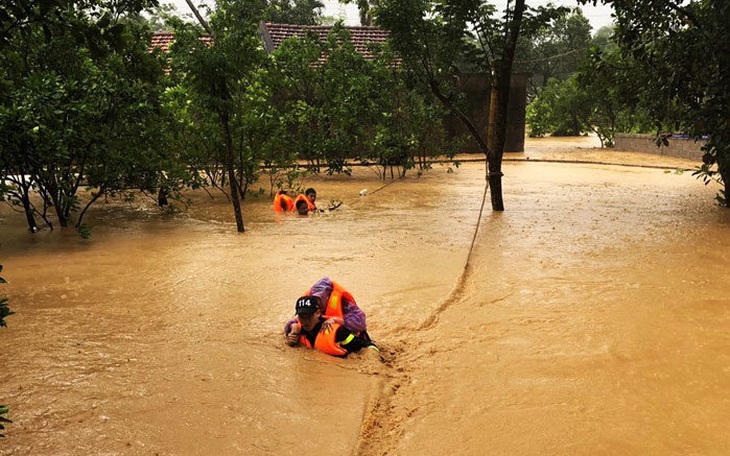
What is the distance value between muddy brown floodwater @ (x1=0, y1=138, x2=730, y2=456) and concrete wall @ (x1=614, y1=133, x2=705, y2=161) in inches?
479

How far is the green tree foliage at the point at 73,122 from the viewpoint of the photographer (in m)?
8.63

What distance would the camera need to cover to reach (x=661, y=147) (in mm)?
23281

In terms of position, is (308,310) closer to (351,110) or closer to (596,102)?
(351,110)

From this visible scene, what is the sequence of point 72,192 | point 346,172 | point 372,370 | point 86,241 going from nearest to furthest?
point 372,370
point 86,241
point 72,192
point 346,172

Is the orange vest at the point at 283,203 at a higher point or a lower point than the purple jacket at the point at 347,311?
higher

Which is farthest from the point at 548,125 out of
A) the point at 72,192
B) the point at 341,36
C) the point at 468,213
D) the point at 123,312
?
the point at 123,312

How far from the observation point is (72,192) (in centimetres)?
1052

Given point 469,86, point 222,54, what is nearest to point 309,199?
point 222,54

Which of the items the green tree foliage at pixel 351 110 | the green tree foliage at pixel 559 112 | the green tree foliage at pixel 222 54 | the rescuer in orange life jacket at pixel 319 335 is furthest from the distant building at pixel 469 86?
the rescuer in orange life jacket at pixel 319 335

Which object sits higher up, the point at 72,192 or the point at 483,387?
the point at 72,192

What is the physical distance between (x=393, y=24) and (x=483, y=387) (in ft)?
28.8

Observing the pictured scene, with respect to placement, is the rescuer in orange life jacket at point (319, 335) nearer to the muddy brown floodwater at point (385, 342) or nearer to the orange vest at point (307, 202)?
the muddy brown floodwater at point (385, 342)

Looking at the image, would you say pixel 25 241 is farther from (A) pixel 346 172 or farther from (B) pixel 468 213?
(A) pixel 346 172

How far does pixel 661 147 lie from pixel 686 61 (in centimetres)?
1521
